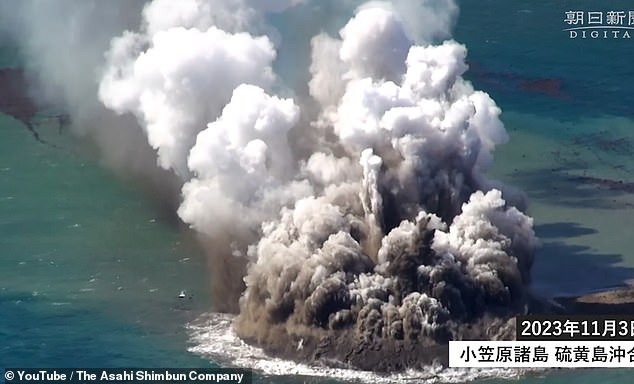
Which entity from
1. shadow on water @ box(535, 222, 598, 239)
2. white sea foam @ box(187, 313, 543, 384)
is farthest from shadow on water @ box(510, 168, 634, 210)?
white sea foam @ box(187, 313, 543, 384)

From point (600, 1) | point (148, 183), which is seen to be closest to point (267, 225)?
point (148, 183)

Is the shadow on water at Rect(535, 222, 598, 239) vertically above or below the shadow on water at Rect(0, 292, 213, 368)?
above

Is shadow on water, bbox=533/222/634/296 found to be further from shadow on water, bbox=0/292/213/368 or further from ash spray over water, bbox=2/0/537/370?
shadow on water, bbox=0/292/213/368

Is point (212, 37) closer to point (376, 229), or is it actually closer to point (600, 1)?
point (376, 229)
